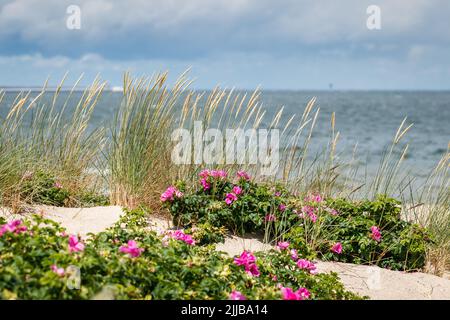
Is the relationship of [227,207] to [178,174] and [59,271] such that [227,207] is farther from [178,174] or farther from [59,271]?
[59,271]

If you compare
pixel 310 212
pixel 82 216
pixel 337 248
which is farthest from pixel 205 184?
pixel 337 248

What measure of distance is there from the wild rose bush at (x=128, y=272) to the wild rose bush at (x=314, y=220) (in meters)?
0.91

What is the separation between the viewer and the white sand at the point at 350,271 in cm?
377

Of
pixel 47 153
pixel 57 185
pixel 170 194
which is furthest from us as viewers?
pixel 47 153

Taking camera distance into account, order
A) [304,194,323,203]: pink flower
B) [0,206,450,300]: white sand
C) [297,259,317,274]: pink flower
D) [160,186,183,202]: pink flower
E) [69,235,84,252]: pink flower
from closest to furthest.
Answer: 1. [69,235,84,252]: pink flower
2. [297,259,317,274]: pink flower
3. [0,206,450,300]: white sand
4. [160,186,183,202]: pink flower
5. [304,194,323,203]: pink flower

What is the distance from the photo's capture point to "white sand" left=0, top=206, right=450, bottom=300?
148 inches

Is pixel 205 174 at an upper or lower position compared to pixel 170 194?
upper

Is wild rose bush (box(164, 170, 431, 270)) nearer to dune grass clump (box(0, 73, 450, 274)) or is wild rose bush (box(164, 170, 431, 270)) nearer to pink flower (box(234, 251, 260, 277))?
dune grass clump (box(0, 73, 450, 274))

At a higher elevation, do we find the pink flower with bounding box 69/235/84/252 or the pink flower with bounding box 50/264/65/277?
the pink flower with bounding box 69/235/84/252

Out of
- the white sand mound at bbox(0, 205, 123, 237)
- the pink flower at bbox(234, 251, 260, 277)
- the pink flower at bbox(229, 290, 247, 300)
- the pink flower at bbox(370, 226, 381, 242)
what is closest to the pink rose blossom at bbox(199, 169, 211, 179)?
the white sand mound at bbox(0, 205, 123, 237)

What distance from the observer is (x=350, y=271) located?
4082 millimetres

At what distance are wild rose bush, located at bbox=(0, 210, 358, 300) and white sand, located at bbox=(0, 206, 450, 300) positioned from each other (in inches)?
22.8

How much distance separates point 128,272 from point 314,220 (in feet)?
6.84

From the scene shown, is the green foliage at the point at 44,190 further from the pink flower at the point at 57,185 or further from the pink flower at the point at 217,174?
the pink flower at the point at 217,174
